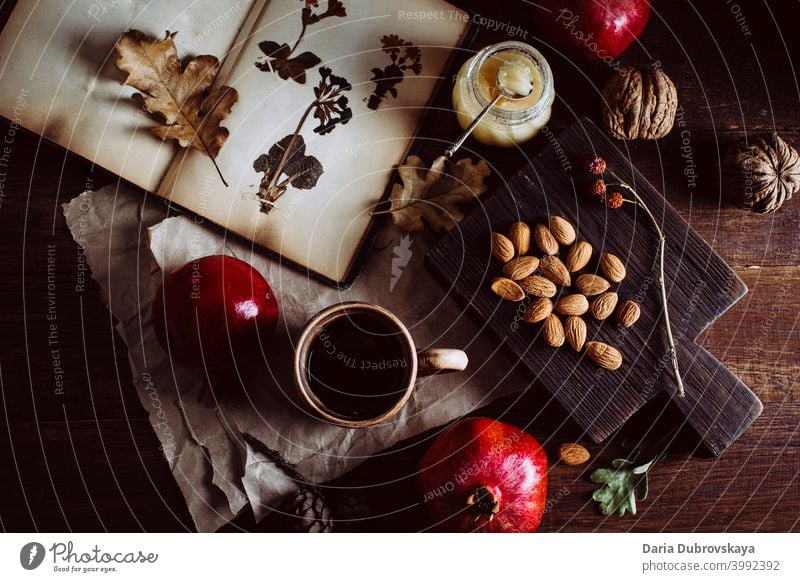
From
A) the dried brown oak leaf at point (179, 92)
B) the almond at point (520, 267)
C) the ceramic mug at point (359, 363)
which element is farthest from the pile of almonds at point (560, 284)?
the dried brown oak leaf at point (179, 92)

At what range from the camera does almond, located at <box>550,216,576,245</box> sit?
2.53 feet

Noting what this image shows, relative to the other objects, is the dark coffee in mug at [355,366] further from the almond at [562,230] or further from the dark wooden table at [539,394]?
the almond at [562,230]

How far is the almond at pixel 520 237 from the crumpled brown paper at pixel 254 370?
0.34 ft

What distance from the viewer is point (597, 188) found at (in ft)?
2.52

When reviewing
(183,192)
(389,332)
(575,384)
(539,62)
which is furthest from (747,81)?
(183,192)

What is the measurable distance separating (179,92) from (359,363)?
14.6 inches

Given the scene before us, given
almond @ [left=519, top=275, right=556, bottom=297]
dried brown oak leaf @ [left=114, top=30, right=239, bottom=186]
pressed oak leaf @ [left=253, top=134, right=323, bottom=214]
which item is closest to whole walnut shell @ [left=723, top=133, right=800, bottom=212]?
almond @ [left=519, top=275, right=556, bottom=297]

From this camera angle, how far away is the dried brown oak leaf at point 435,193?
31.8 inches

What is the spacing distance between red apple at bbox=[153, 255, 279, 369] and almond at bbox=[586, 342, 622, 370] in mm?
348

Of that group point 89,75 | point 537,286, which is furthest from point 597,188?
point 89,75

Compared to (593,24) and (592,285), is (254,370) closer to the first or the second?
(592,285)

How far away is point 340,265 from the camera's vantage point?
0.81 m
